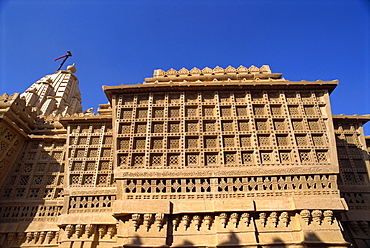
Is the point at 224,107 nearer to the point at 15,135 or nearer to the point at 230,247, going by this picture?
the point at 230,247

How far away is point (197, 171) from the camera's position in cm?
880

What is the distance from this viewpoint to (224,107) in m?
10.1

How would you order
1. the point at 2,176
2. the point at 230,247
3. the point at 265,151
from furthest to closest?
the point at 2,176 → the point at 265,151 → the point at 230,247

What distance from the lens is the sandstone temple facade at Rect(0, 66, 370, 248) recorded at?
322 inches

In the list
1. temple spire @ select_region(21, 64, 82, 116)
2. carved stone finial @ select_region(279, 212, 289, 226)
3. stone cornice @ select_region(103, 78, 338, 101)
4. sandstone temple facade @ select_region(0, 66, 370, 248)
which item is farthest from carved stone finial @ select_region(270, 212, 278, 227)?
temple spire @ select_region(21, 64, 82, 116)

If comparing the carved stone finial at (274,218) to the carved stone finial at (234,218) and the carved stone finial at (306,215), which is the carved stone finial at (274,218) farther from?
the carved stone finial at (234,218)

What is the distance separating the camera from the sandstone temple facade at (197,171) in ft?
26.8

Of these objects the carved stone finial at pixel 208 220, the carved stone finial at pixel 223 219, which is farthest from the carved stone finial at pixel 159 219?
the carved stone finial at pixel 223 219

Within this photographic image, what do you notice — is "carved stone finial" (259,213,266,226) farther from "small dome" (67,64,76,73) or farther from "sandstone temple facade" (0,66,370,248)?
"small dome" (67,64,76,73)

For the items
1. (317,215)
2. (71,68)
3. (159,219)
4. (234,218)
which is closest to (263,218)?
(234,218)

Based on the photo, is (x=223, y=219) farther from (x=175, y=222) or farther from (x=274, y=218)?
(x=274, y=218)

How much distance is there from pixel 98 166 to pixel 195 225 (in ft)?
16.4

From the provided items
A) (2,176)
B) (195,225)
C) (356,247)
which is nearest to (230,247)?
(195,225)

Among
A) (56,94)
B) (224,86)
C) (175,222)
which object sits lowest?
(175,222)
